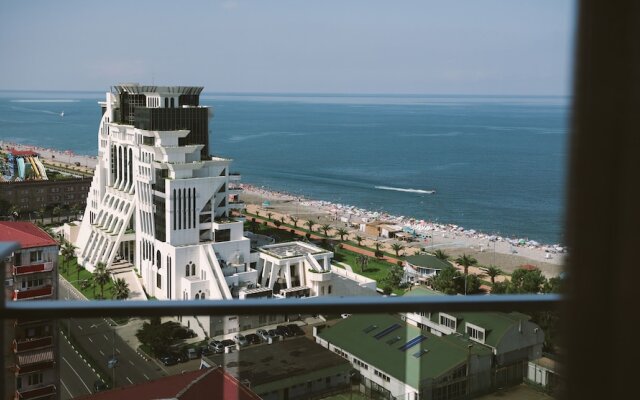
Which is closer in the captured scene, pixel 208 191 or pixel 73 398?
pixel 73 398

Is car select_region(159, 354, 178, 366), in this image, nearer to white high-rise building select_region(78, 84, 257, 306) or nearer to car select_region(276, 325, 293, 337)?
car select_region(276, 325, 293, 337)

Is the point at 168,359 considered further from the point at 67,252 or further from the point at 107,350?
the point at 67,252

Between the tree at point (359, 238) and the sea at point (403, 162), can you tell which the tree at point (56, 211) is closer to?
the tree at point (359, 238)

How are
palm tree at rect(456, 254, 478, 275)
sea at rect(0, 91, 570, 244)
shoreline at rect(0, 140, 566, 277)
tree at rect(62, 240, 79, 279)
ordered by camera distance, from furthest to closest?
1. sea at rect(0, 91, 570, 244)
2. shoreline at rect(0, 140, 566, 277)
3. tree at rect(62, 240, 79, 279)
4. palm tree at rect(456, 254, 478, 275)

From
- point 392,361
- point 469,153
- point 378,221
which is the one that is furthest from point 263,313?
point 469,153

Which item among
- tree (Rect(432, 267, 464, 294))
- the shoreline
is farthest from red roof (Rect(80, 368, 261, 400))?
the shoreline

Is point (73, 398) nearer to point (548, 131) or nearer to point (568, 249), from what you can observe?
point (568, 249)
